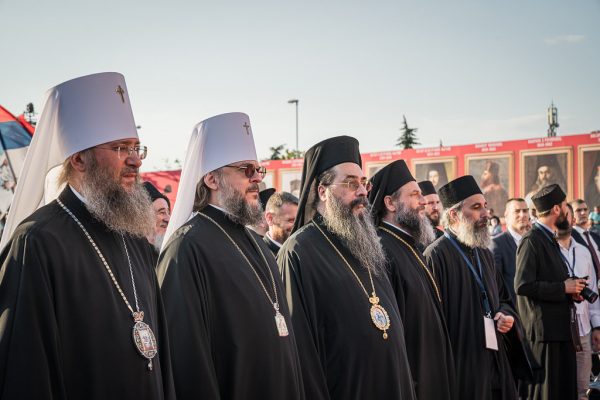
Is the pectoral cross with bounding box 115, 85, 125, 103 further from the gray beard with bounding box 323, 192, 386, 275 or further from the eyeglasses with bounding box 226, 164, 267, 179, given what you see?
the gray beard with bounding box 323, 192, 386, 275

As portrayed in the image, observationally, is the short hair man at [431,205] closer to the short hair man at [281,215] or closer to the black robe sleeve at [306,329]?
the short hair man at [281,215]

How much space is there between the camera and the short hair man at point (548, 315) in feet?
22.9

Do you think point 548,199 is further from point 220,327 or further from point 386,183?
point 220,327

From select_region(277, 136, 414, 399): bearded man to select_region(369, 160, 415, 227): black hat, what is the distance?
3.09 ft

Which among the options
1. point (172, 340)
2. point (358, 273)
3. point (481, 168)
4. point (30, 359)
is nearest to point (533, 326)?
point (358, 273)

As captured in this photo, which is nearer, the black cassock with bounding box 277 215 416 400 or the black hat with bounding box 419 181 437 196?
the black cassock with bounding box 277 215 416 400

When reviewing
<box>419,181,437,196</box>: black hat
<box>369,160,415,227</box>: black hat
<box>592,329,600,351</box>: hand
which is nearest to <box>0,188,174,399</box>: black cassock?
<box>369,160,415,227</box>: black hat

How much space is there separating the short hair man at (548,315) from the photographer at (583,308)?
364mm

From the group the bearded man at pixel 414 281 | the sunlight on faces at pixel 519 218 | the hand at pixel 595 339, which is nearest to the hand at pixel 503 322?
the bearded man at pixel 414 281

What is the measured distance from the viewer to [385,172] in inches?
226

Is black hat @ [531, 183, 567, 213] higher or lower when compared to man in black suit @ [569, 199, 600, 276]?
higher

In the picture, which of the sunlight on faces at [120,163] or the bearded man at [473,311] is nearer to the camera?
the sunlight on faces at [120,163]

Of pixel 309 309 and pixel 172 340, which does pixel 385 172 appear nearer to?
pixel 309 309

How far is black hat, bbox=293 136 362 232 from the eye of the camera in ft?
15.3
